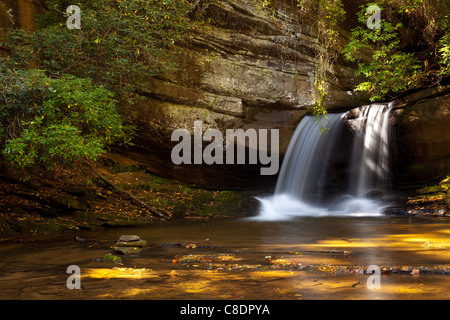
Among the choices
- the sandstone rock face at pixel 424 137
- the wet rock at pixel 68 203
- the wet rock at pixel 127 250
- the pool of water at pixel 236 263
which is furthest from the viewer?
the sandstone rock face at pixel 424 137

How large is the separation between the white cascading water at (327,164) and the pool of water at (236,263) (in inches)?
196

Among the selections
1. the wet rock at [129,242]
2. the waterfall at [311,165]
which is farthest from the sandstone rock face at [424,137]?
the wet rock at [129,242]

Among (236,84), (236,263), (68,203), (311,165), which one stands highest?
(236,84)

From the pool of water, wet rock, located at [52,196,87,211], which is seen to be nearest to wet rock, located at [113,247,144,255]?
the pool of water

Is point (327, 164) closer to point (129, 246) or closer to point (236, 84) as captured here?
point (236, 84)

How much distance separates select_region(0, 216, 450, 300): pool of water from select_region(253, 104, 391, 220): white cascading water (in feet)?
16.4

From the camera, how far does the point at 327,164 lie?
1511 cm

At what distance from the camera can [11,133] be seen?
8.15 m

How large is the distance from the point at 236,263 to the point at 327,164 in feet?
34.8

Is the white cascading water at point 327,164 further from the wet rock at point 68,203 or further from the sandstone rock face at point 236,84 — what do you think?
the wet rock at point 68,203

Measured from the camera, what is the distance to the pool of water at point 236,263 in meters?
3.80

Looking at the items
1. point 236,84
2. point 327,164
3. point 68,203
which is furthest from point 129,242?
point 327,164

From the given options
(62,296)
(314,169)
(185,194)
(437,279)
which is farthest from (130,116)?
(437,279)

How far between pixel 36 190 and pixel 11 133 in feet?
8.77
